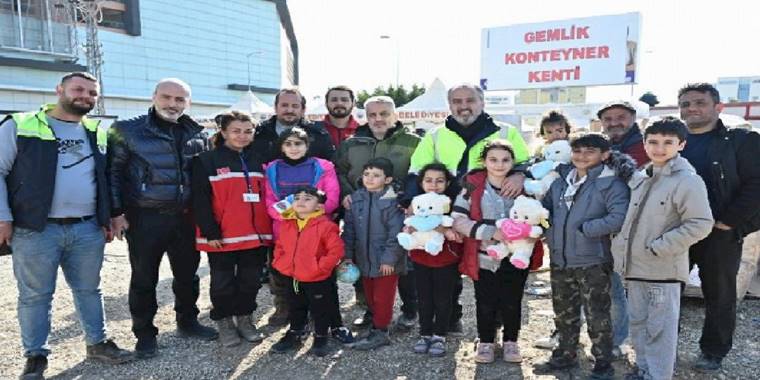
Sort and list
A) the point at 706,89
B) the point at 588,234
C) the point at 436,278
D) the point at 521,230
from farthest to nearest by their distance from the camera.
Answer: the point at 436,278 → the point at 706,89 → the point at 521,230 → the point at 588,234

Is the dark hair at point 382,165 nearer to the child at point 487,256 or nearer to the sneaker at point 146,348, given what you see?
the child at point 487,256

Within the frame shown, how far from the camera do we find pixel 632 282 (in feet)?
10.7

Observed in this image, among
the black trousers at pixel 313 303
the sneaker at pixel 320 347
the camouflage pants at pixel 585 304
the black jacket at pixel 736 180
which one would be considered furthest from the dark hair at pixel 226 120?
the black jacket at pixel 736 180

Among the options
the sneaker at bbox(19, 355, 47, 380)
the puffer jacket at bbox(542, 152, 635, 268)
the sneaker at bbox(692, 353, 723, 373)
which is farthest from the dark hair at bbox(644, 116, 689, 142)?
the sneaker at bbox(19, 355, 47, 380)

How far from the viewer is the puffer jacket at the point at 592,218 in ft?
10.5

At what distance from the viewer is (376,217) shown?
13.2 ft

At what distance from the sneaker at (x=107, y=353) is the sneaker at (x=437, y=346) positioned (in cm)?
231

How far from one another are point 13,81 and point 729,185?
1280 inches

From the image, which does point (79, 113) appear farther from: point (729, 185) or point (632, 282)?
point (729, 185)

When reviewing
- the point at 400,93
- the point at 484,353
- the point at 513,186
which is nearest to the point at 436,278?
the point at 484,353

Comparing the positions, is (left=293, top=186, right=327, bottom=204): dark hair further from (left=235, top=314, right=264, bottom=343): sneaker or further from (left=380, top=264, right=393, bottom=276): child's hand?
(left=235, top=314, right=264, bottom=343): sneaker

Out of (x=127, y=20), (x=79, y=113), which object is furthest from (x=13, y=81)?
(x=79, y=113)

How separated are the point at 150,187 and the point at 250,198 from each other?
0.74 m

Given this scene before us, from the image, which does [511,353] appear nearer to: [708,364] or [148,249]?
[708,364]
